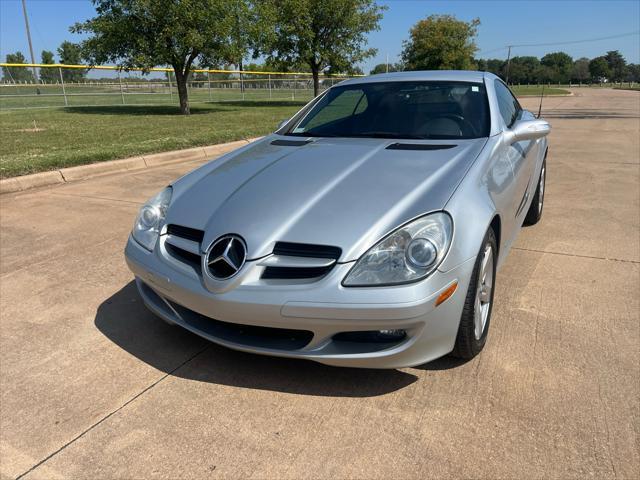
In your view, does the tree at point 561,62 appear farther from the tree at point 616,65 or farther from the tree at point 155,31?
the tree at point 155,31

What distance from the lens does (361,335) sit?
2.20 m

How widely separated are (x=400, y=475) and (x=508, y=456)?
43cm

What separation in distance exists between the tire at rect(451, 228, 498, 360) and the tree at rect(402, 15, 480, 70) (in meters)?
44.9

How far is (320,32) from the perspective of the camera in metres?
24.7

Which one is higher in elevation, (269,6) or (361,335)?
(269,6)

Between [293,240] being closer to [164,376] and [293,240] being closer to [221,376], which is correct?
[221,376]

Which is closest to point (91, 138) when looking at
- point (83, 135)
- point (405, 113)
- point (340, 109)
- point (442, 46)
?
point (83, 135)

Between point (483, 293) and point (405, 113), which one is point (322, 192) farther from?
point (405, 113)

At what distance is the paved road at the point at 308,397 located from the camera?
1.97 meters

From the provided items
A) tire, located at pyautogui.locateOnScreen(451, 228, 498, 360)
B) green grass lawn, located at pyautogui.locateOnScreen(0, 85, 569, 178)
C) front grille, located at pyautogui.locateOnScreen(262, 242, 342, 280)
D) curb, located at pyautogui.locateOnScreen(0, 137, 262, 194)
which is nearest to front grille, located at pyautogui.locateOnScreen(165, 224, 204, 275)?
front grille, located at pyautogui.locateOnScreen(262, 242, 342, 280)

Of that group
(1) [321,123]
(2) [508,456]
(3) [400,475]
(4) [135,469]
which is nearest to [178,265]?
(4) [135,469]

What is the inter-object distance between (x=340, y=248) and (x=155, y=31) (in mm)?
17601

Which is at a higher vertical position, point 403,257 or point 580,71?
point 580,71

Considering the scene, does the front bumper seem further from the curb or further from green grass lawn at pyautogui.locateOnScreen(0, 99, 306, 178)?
green grass lawn at pyautogui.locateOnScreen(0, 99, 306, 178)
